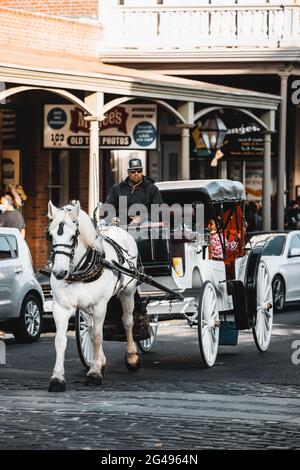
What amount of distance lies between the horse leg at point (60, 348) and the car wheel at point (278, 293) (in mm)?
11608

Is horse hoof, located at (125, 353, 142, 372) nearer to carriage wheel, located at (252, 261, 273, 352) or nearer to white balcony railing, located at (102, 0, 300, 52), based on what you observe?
carriage wheel, located at (252, 261, 273, 352)

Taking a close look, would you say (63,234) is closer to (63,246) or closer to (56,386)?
(63,246)

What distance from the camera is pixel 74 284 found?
13.2 metres

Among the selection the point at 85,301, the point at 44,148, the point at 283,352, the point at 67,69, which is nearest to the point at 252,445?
the point at 85,301

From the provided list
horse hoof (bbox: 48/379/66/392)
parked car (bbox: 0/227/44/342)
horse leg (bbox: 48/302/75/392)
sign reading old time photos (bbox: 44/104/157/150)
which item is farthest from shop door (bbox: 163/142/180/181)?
horse hoof (bbox: 48/379/66/392)

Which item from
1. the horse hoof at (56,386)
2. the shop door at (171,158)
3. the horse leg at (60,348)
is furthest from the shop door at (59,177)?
the horse hoof at (56,386)

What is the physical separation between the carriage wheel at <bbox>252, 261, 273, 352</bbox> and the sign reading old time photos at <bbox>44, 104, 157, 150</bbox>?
11.2 metres

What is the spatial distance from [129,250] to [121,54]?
18.4 m

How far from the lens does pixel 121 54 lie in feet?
106

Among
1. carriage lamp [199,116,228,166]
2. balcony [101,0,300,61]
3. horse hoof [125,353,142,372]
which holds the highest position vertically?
balcony [101,0,300,61]

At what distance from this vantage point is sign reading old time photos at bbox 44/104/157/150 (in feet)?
90.7

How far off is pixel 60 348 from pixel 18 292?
634cm

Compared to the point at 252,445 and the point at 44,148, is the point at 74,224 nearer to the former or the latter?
the point at 252,445

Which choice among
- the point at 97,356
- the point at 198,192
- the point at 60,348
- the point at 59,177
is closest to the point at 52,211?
the point at 60,348
